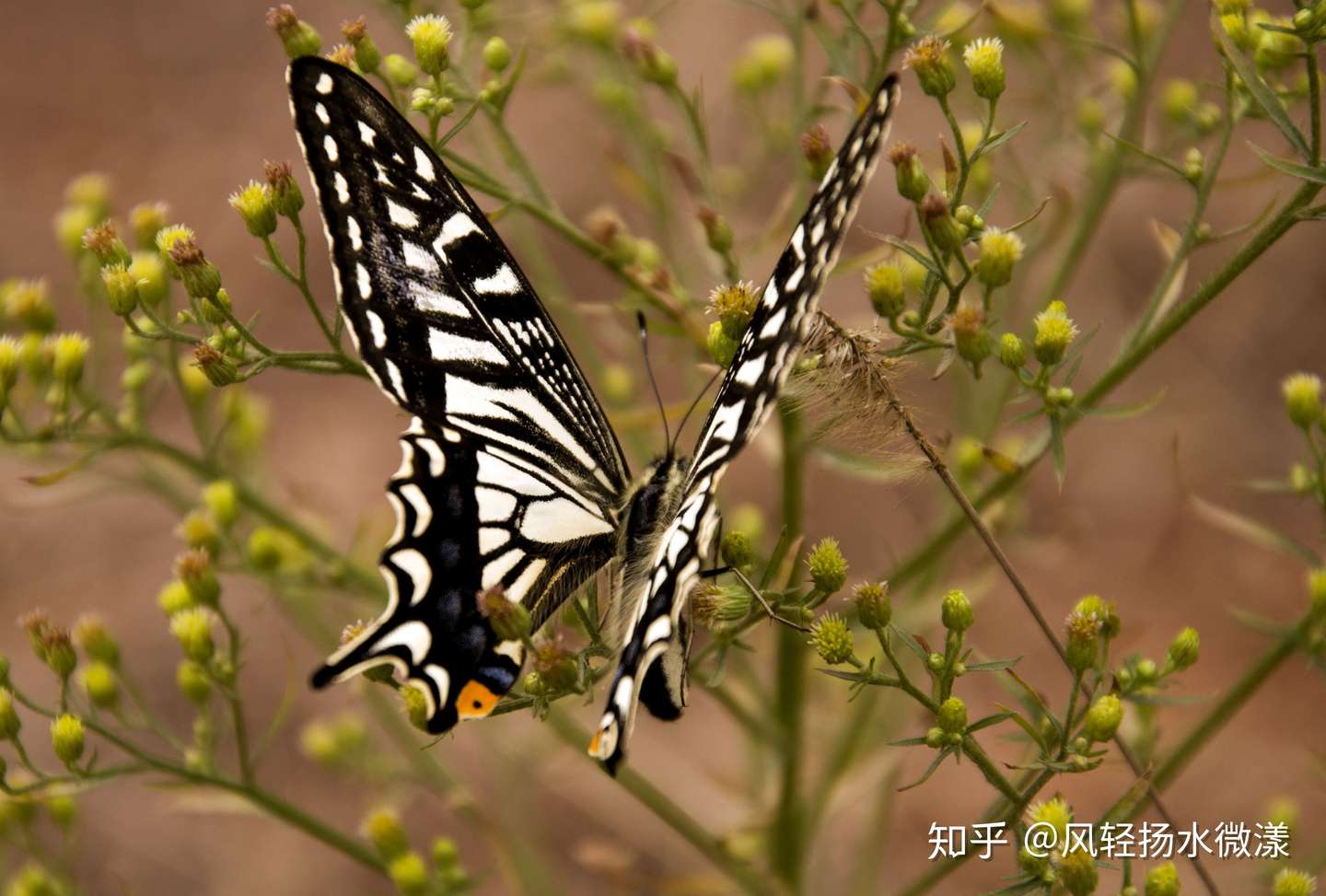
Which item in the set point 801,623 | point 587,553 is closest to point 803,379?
point 801,623

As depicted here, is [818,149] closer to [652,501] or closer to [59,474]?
[652,501]

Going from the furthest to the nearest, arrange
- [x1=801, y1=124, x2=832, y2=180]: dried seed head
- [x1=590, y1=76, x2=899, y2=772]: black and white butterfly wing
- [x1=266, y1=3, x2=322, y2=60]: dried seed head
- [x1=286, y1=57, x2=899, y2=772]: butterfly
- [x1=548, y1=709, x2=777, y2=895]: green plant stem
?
[x1=548, y1=709, x2=777, y2=895]: green plant stem, [x1=266, y1=3, x2=322, y2=60]: dried seed head, [x1=801, y1=124, x2=832, y2=180]: dried seed head, [x1=286, y1=57, x2=899, y2=772]: butterfly, [x1=590, y1=76, x2=899, y2=772]: black and white butterfly wing

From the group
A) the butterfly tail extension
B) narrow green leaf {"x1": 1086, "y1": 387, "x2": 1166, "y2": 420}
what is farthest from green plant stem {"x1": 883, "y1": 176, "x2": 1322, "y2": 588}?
the butterfly tail extension

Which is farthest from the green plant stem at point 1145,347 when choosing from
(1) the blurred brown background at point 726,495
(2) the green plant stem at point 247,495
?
(1) the blurred brown background at point 726,495

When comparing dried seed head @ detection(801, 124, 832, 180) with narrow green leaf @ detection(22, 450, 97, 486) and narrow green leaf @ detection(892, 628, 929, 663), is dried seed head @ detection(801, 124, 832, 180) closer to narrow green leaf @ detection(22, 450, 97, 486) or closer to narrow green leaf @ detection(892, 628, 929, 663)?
narrow green leaf @ detection(892, 628, 929, 663)

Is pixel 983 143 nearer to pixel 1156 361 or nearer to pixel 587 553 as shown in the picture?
pixel 587 553

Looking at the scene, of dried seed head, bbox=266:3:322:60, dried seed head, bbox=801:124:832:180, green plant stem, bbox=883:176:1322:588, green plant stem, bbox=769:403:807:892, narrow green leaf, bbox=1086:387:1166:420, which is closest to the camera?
green plant stem, bbox=883:176:1322:588

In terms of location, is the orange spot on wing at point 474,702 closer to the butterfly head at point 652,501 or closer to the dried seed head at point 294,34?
the butterfly head at point 652,501
